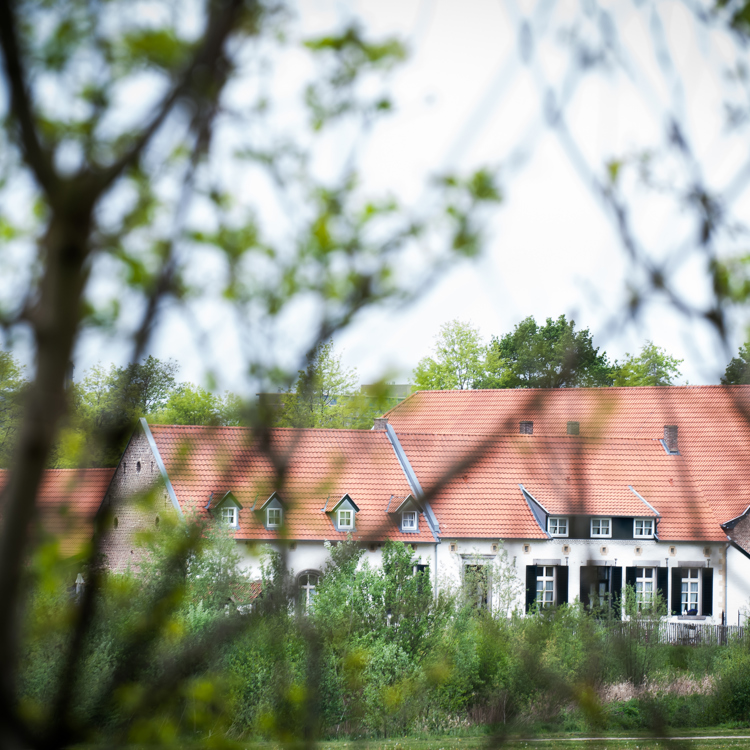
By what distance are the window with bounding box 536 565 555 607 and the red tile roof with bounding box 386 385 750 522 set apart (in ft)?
13.4

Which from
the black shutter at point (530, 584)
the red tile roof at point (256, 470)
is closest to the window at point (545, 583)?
the black shutter at point (530, 584)

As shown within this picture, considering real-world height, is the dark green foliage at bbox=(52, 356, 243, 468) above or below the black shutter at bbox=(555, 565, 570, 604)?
above

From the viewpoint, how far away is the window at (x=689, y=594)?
22498mm

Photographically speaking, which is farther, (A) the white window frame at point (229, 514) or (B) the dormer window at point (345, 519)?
(B) the dormer window at point (345, 519)

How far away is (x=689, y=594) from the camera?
22.8 metres

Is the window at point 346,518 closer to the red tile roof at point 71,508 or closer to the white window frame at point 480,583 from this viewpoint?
the red tile roof at point 71,508

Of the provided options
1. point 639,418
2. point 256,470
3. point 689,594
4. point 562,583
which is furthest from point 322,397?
point 639,418

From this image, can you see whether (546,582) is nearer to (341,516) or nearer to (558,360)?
(341,516)

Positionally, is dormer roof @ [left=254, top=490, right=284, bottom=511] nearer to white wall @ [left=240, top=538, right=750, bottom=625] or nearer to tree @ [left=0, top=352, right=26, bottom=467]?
tree @ [left=0, top=352, right=26, bottom=467]

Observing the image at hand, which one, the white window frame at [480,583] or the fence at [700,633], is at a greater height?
the white window frame at [480,583]

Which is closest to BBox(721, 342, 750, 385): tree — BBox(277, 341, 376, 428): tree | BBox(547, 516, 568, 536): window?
BBox(277, 341, 376, 428): tree

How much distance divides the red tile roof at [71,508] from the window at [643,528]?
24086mm

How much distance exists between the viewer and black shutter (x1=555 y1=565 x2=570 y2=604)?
21656 millimetres

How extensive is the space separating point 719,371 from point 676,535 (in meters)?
24.0
